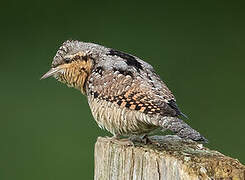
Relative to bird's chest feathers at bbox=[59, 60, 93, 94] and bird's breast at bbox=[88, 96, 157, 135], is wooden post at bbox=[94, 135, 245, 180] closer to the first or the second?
bird's breast at bbox=[88, 96, 157, 135]

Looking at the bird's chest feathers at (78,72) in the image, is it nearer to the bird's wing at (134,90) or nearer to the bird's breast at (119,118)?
the bird's wing at (134,90)

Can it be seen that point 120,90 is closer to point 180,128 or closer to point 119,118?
point 119,118

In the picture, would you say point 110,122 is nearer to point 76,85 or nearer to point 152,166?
point 76,85

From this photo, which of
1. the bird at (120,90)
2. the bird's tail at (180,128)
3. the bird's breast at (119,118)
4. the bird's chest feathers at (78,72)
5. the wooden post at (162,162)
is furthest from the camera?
the bird's chest feathers at (78,72)

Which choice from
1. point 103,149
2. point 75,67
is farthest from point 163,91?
point 75,67

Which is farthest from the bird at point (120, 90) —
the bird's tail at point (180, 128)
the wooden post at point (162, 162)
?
the wooden post at point (162, 162)

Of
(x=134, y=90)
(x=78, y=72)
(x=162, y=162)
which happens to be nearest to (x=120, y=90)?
(x=134, y=90)

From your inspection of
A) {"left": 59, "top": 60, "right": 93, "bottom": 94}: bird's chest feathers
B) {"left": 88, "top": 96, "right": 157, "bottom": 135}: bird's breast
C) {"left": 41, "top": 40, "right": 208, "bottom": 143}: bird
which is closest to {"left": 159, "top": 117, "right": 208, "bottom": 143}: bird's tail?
{"left": 41, "top": 40, "right": 208, "bottom": 143}: bird
